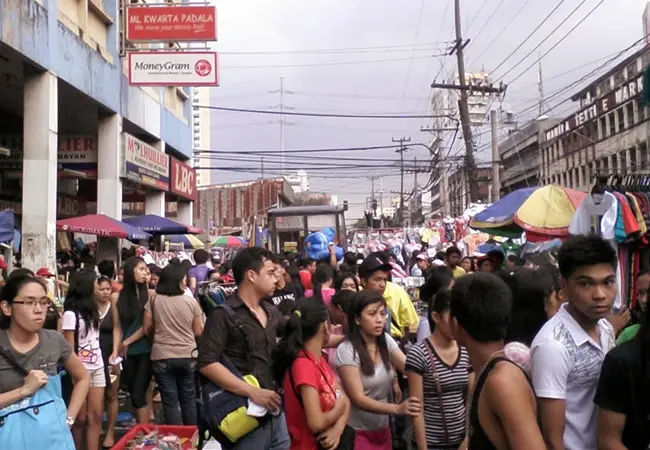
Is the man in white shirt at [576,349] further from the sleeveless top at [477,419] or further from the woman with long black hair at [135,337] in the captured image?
the woman with long black hair at [135,337]

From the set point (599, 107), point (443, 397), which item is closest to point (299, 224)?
point (443, 397)

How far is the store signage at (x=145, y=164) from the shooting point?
61.8 ft

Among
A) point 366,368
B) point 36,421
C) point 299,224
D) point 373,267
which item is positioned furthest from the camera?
point 299,224

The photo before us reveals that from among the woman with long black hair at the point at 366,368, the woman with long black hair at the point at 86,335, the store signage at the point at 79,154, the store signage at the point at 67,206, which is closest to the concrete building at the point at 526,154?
the store signage at the point at 67,206

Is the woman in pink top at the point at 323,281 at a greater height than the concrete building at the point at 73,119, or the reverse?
the concrete building at the point at 73,119

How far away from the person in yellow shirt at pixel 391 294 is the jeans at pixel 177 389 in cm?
206

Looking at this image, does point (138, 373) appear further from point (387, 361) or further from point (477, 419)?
point (477, 419)

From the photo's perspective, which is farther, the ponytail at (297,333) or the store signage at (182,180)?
the store signage at (182,180)

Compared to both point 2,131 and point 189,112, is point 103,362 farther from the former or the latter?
point 189,112

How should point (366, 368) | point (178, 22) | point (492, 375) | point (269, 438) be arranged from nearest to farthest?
point (492, 375), point (269, 438), point (366, 368), point (178, 22)

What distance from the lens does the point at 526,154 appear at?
59281 millimetres

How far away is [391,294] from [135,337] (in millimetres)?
2788

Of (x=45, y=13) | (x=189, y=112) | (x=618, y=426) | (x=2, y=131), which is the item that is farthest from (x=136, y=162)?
(x=618, y=426)

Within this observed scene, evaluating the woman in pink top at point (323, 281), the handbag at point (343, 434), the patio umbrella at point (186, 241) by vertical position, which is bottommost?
the handbag at point (343, 434)
